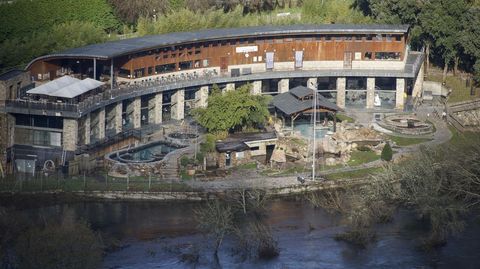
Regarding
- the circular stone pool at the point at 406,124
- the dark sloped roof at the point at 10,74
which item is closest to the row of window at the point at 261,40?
the circular stone pool at the point at 406,124

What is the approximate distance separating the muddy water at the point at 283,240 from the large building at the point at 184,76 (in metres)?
7.20

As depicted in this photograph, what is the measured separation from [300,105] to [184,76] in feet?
28.6

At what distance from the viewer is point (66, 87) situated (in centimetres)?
7219

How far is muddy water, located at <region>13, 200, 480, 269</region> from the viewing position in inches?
2276

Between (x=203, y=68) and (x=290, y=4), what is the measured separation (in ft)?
82.8

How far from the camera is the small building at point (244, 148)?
7169 cm

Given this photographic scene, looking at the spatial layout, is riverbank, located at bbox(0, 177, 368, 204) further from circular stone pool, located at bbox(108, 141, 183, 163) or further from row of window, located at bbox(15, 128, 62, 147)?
row of window, located at bbox(15, 128, 62, 147)

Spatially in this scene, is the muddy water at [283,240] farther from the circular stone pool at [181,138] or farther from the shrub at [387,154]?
the circular stone pool at [181,138]

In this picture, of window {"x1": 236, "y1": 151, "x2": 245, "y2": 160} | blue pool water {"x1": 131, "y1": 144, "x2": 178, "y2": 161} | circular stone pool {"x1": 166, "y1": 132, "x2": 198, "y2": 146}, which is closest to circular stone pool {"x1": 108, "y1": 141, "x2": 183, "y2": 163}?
blue pool water {"x1": 131, "y1": 144, "x2": 178, "y2": 161}

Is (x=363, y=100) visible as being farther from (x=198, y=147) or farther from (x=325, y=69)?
(x=198, y=147)

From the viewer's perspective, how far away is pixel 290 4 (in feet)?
351

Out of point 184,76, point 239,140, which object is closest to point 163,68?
point 184,76

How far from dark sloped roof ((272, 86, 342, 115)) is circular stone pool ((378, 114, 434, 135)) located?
3.44 metres

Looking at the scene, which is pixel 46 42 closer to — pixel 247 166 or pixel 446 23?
pixel 247 166
